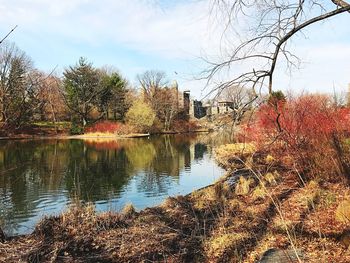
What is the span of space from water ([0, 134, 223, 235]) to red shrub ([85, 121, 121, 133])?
24.0 m

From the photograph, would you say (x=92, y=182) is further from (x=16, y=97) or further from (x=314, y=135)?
(x=16, y=97)

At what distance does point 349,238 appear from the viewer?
17.0ft

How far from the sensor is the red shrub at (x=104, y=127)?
50.6 m

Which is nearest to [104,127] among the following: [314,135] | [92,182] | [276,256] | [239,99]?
[92,182]

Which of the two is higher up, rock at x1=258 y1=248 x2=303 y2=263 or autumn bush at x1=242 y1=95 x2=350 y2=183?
autumn bush at x1=242 y1=95 x2=350 y2=183

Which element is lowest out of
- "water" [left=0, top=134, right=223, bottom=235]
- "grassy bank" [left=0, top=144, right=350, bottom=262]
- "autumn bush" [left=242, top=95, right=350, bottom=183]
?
"water" [left=0, top=134, right=223, bottom=235]

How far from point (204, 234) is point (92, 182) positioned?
10.9 m

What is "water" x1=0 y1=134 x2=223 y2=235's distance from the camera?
38.3ft

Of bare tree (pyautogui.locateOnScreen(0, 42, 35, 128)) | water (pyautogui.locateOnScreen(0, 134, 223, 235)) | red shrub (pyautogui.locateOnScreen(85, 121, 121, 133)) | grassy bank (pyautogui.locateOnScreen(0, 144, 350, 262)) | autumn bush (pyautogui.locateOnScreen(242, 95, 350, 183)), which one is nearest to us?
bare tree (pyautogui.locateOnScreen(0, 42, 35, 128))

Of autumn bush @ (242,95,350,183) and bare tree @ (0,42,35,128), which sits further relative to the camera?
autumn bush @ (242,95,350,183)

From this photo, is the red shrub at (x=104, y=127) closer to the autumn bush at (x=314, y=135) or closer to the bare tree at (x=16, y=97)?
the autumn bush at (x=314, y=135)

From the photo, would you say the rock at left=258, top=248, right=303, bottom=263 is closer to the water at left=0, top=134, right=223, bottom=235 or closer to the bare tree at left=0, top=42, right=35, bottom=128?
the bare tree at left=0, top=42, right=35, bottom=128

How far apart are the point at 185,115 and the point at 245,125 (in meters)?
61.1

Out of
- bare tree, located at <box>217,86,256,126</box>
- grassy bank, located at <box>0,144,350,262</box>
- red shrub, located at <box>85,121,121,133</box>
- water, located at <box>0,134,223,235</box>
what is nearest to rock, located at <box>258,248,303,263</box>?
grassy bank, located at <box>0,144,350,262</box>
